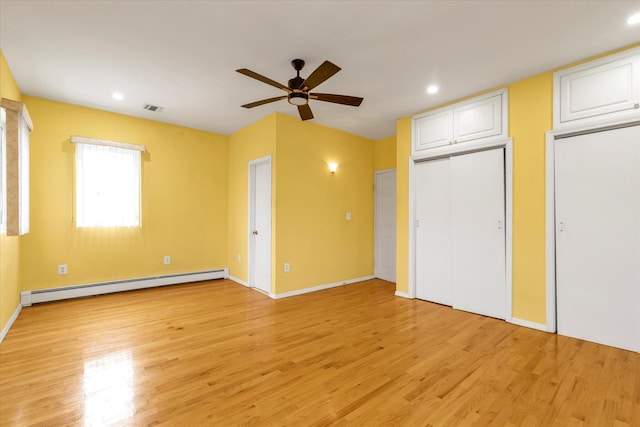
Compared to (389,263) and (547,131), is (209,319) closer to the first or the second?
(389,263)

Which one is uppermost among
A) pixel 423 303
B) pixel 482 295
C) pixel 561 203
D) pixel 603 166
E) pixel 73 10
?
pixel 73 10

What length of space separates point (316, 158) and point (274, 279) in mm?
2034

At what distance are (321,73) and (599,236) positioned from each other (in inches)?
119

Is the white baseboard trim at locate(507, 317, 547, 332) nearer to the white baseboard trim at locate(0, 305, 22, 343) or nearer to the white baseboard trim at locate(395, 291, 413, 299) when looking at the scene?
the white baseboard trim at locate(395, 291, 413, 299)

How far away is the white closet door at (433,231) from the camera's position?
3.95m

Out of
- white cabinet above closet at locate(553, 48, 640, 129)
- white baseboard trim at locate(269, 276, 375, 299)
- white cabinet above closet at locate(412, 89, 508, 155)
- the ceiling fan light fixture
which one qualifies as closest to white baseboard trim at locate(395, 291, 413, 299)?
white baseboard trim at locate(269, 276, 375, 299)

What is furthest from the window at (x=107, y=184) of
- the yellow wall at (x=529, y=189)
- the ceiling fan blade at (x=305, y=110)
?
the yellow wall at (x=529, y=189)

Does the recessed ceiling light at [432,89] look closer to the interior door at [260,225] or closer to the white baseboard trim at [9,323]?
the interior door at [260,225]

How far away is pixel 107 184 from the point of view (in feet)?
14.3

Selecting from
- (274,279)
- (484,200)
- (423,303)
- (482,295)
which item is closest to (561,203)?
(484,200)

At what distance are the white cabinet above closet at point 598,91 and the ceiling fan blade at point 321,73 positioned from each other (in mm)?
2431

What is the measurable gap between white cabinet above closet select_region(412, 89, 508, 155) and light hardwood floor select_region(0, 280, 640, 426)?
2228 mm

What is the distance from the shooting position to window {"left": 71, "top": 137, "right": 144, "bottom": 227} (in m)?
4.16

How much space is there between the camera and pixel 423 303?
4039 millimetres
